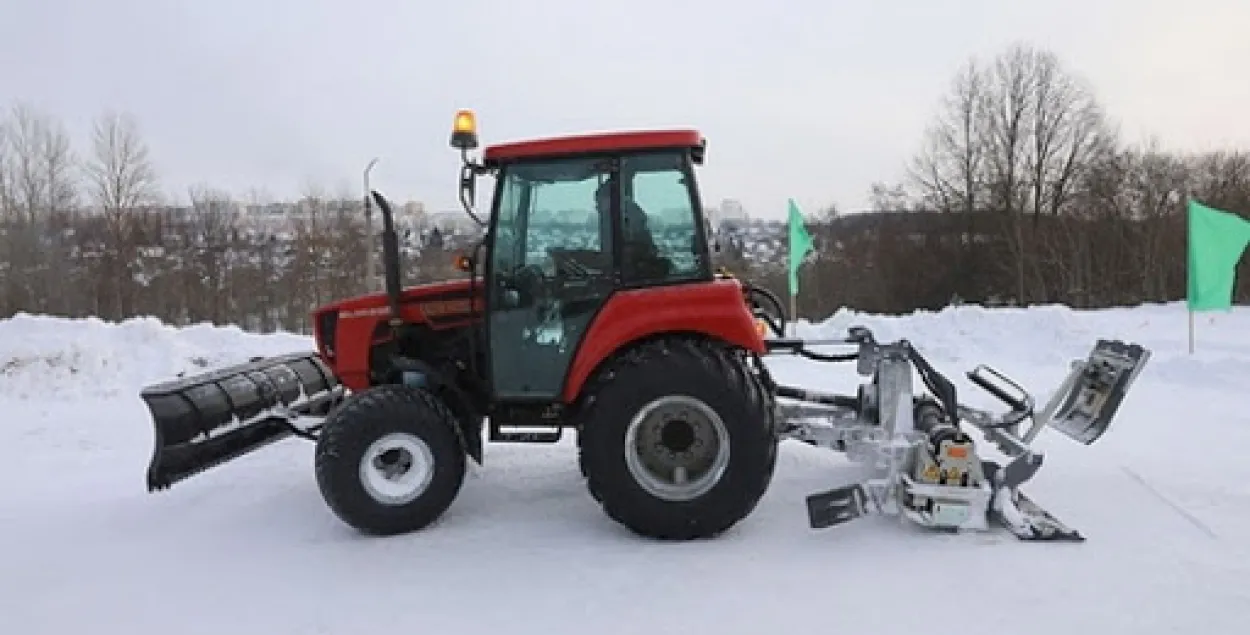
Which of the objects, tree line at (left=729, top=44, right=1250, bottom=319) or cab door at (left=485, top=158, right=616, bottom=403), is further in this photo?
tree line at (left=729, top=44, right=1250, bottom=319)

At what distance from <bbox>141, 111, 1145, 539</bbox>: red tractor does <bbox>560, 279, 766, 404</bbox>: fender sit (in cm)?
1

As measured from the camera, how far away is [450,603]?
12.6ft

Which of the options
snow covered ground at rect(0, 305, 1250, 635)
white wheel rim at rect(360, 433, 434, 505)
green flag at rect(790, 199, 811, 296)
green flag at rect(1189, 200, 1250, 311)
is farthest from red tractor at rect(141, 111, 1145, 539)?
green flag at rect(790, 199, 811, 296)

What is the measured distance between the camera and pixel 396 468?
4.73m

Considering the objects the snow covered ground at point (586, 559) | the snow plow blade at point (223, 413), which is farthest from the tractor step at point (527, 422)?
the snow plow blade at point (223, 413)

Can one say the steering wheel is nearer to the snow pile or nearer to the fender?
the fender

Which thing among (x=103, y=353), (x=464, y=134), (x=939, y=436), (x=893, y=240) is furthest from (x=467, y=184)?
(x=893, y=240)

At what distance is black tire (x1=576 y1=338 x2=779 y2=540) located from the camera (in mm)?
4453

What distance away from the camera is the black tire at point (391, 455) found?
4.57 meters

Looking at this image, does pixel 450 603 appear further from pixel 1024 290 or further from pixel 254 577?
pixel 1024 290

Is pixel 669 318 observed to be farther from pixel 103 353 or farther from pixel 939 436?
pixel 103 353

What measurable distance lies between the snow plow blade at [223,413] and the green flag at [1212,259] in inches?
408

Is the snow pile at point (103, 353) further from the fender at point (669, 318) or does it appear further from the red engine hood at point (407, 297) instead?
the fender at point (669, 318)

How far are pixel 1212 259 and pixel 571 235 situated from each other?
32.5 ft
